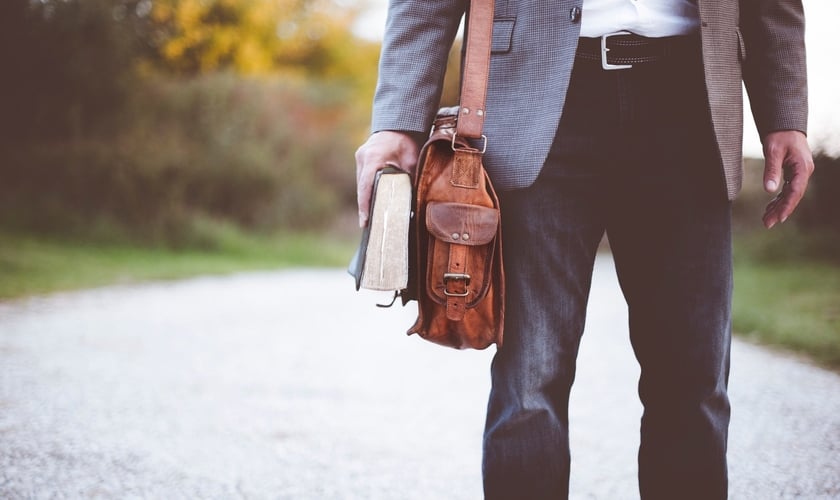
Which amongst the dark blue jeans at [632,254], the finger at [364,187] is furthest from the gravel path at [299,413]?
the finger at [364,187]

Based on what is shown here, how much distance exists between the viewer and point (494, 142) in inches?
62.7

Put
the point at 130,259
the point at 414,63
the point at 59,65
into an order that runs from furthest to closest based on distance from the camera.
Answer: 1. the point at 59,65
2. the point at 130,259
3. the point at 414,63

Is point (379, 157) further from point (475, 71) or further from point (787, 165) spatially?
point (787, 165)

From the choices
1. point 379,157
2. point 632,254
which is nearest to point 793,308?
point 632,254

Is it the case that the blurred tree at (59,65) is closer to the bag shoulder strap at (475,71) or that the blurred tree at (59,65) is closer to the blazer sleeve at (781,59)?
the bag shoulder strap at (475,71)

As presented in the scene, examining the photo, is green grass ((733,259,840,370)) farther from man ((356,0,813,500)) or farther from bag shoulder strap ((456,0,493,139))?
bag shoulder strap ((456,0,493,139))

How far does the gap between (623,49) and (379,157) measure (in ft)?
1.80

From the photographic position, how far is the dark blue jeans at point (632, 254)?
1.55 m

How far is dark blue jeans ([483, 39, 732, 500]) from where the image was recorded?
1546 millimetres

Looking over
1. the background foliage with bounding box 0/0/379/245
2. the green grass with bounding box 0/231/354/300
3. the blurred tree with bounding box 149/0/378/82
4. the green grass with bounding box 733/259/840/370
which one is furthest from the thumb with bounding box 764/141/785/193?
the blurred tree with bounding box 149/0/378/82

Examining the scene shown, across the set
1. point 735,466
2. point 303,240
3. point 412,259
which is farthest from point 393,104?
point 303,240

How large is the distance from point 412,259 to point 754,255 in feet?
31.3

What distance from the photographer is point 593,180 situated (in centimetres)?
156

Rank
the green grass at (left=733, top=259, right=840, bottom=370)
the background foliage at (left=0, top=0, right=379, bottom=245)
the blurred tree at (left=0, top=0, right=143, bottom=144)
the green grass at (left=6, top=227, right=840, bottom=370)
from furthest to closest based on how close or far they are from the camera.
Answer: the background foliage at (left=0, top=0, right=379, bottom=245) < the blurred tree at (left=0, top=0, right=143, bottom=144) < the green grass at (left=6, top=227, right=840, bottom=370) < the green grass at (left=733, top=259, right=840, bottom=370)
